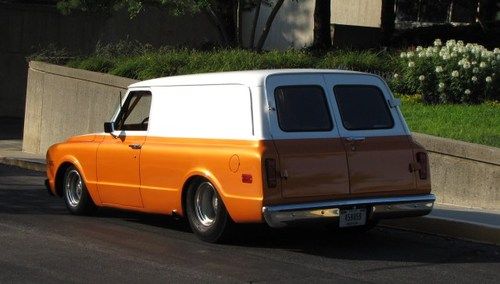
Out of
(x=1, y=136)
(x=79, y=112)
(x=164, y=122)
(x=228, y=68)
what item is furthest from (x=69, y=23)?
(x=164, y=122)

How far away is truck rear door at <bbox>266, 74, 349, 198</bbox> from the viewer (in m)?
9.69

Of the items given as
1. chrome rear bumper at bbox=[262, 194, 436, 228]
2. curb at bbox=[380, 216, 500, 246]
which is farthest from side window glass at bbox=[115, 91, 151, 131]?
curb at bbox=[380, 216, 500, 246]

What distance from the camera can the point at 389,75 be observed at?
18.6 meters

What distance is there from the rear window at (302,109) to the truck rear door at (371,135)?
134 mm

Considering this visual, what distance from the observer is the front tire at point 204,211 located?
33.8 ft

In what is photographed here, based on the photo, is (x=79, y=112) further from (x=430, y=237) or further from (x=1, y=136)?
(x=430, y=237)

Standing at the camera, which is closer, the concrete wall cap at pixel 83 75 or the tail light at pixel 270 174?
the tail light at pixel 270 174

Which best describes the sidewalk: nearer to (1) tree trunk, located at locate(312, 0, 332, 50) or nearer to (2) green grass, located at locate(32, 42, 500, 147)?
(2) green grass, located at locate(32, 42, 500, 147)

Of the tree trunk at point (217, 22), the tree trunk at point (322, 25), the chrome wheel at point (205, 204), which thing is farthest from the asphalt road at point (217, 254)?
the tree trunk at point (322, 25)

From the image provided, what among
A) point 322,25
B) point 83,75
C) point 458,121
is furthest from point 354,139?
point 322,25

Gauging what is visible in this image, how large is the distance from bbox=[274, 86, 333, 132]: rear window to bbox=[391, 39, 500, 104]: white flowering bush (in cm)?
679

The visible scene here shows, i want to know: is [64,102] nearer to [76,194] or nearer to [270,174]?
[76,194]

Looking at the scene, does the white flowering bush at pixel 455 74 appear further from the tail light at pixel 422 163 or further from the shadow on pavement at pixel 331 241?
the tail light at pixel 422 163

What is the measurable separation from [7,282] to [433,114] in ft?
29.3
